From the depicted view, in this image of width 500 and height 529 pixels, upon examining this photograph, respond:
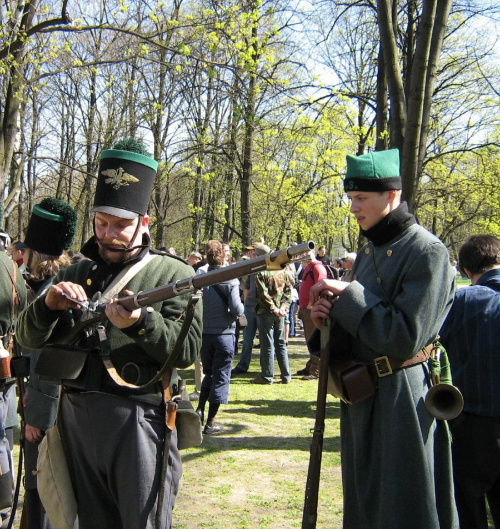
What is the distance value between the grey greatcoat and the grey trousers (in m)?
0.86

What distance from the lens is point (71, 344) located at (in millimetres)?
3064

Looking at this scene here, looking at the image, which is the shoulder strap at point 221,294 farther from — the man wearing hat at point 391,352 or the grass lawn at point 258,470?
the man wearing hat at point 391,352

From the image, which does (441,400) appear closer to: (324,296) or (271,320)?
(324,296)

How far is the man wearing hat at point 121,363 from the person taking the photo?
2.81 m

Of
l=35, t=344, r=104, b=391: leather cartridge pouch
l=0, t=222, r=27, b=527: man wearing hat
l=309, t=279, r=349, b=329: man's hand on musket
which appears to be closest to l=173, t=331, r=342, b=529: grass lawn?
l=0, t=222, r=27, b=527: man wearing hat

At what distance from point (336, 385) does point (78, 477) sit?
4.02ft

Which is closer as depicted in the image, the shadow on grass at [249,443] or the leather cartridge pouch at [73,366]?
the leather cartridge pouch at [73,366]

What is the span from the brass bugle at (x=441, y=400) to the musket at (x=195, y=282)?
87 cm

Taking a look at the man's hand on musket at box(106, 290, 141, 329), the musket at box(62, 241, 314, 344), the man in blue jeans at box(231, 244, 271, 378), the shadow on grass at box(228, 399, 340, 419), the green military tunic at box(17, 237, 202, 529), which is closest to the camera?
the musket at box(62, 241, 314, 344)

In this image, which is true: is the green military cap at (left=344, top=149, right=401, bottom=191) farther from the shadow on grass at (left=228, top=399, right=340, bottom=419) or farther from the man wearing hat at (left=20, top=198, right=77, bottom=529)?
the shadow on grass at (left=228, top=399, right=340, bottom=419)

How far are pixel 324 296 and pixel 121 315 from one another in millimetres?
894

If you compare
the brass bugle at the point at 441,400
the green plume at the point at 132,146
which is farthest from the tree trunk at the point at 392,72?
the brass bugle at the point at 441,400

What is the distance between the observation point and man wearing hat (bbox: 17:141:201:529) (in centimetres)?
281

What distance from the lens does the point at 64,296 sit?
287 cm
